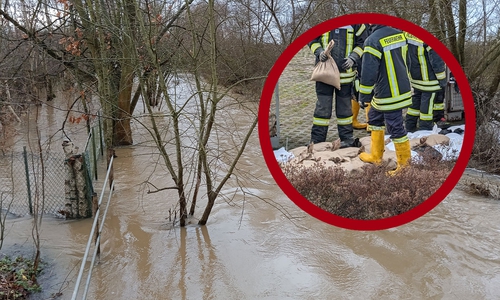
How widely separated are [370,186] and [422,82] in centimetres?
53

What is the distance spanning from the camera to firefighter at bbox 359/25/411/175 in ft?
6.84

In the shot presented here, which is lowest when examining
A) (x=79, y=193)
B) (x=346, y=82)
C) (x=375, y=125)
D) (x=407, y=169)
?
(x=79, y=193)

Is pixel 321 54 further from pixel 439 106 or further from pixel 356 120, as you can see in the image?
pixel 439 106

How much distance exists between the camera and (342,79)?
7.04 ft

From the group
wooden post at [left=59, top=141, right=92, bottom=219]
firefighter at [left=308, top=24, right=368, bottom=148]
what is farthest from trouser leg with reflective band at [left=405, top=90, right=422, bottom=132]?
wooden post at [left=59, top=141, right=92, bottom=219]

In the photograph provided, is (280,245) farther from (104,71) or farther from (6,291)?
(104,71)

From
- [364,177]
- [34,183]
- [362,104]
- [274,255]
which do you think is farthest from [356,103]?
[34,183]

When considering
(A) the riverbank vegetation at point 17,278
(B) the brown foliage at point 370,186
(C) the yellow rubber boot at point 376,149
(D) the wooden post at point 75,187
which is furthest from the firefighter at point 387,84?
(D) the wooden post at point 75,187

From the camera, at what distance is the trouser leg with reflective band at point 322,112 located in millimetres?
2203

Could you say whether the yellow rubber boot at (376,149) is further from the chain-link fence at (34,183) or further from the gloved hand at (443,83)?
the chain-link fence at (34,183)

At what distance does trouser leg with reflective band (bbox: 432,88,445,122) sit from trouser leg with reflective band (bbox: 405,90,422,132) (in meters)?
0.08

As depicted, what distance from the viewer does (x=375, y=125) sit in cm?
223

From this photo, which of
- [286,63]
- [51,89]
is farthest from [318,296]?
[51,89]

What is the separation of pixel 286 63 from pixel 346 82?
1.23ft
